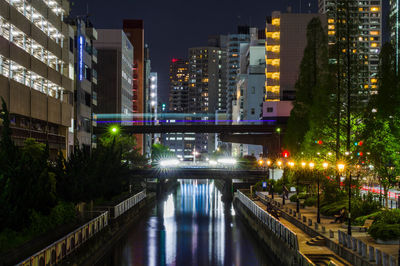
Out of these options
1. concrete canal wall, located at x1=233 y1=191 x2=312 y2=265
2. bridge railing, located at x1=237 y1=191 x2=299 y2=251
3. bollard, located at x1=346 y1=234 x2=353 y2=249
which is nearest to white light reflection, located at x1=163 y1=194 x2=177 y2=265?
concrete canal wall, located at x1=233 y1=191 x2=312 y2=265

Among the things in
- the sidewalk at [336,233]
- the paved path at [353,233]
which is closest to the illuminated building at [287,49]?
the paved path at [353,233]

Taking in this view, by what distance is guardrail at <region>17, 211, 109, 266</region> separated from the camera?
26919mm

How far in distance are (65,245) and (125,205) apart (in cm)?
2995

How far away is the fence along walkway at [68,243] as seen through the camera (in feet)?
89.2

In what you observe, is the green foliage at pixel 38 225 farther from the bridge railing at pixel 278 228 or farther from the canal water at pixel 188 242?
the bridge railing at pixel 278 228

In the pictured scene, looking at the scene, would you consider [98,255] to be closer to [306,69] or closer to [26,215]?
[26,215]

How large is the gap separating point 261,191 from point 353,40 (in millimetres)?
31255

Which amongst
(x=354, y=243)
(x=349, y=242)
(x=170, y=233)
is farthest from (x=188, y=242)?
(x=354, y=243)

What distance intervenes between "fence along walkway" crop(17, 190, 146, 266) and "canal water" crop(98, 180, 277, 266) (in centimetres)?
255

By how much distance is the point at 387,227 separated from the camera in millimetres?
30359

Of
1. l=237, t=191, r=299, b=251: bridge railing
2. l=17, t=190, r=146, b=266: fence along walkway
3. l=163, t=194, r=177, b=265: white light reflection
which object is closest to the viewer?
l=17, t=190, r=146, b=266: fence along walkway

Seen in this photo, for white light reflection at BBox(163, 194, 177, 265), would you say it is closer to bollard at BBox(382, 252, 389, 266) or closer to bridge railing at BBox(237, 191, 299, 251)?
bridge railing at BBox(237, 191, 299, 251)

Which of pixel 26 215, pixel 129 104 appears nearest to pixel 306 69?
pixel 26 215

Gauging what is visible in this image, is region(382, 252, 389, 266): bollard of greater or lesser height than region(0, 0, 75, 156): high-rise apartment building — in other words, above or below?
below
